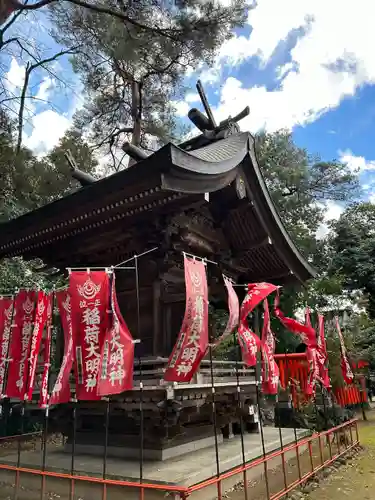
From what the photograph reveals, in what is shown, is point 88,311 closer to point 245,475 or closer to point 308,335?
point 245,475

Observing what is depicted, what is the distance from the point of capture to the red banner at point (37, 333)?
5.67m

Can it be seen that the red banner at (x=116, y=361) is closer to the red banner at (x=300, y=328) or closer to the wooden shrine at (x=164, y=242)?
the wooden shrine at (x=164, y=242)

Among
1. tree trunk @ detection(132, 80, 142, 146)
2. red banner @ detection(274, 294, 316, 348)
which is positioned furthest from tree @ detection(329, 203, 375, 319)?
red banner @ detection(274, 294, 316, 348)

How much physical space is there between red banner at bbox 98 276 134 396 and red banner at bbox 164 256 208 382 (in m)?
0.53

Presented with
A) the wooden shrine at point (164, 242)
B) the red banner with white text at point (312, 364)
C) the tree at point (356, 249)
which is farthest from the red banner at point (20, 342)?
the tree at point (356, 249)

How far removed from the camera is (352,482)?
6.45 m

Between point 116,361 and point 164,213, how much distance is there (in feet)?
9.48

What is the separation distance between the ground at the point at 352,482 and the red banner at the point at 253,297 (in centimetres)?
287

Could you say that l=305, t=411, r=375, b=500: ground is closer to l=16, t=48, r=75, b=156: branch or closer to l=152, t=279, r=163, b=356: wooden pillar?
l=152, t=279, r=163, b=356: wooden pillar

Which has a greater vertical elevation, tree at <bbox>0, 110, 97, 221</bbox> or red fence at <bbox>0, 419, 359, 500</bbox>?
tree at <bbox>0, 110, 97, 221</bbox>

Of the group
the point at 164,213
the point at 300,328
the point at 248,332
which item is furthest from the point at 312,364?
the point at 164,213

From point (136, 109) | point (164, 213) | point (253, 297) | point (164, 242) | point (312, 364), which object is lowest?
point (312, 364)

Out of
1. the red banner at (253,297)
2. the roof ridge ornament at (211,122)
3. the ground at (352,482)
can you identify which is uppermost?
the roof ridge ornament at (211,122)

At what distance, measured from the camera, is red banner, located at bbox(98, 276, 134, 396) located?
470 centimetres
